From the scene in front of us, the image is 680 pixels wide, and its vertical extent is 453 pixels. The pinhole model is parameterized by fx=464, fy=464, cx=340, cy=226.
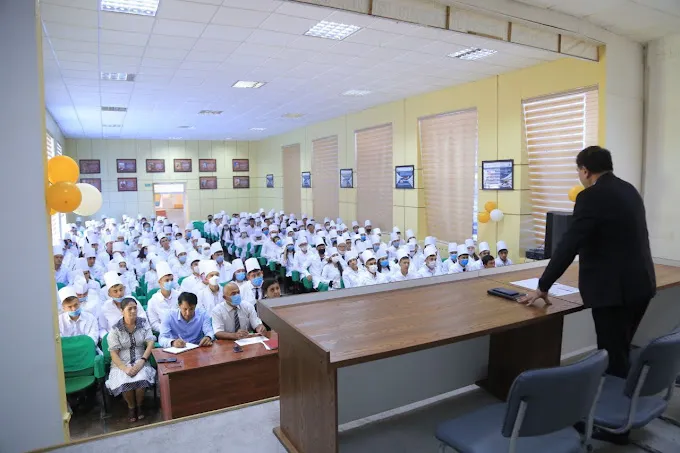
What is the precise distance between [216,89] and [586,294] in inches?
319

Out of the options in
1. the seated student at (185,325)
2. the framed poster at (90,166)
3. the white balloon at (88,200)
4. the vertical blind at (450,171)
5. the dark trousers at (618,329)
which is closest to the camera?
the dark trousers at (618,329)

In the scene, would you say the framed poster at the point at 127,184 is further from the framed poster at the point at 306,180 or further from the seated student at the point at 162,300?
the seated student at the point at 162,300

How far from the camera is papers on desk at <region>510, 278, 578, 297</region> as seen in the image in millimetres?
2723

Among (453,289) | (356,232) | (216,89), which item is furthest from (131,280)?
(453,289)

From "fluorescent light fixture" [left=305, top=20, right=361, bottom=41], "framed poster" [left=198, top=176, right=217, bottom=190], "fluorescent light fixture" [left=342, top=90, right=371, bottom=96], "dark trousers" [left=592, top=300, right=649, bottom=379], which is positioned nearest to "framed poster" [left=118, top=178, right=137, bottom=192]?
"framed poster" [left=198, top=176, right=217, bottom=190]

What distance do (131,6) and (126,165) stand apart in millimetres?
15166

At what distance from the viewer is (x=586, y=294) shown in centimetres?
241

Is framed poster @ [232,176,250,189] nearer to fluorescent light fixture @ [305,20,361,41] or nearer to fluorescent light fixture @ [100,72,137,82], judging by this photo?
fluorescent light fixture @ [100,72,137,82]

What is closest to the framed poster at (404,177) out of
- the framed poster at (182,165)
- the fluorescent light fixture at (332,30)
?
the fluorescent light fixture at (332,30)

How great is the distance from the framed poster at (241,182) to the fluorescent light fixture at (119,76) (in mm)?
12473

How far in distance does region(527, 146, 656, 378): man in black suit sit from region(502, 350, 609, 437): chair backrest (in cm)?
71

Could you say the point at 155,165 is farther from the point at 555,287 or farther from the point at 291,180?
the point at 555,287

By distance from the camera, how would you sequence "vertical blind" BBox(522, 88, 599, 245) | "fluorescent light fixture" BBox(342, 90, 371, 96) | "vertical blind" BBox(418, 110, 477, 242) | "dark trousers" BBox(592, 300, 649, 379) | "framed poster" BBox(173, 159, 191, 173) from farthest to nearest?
"framed poster" BBox(173, 159, 191, 173)
"fluorescent light fixture" BBox(342, 90, 371, 96)
"vertical blind" BBox(418, 110, 477, 242)
"vertical blind" BBox(522, 88, 599, 245)
"dark trousers" BBox(592, 300, 649, 379)

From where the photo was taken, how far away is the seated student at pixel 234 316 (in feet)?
16.5
